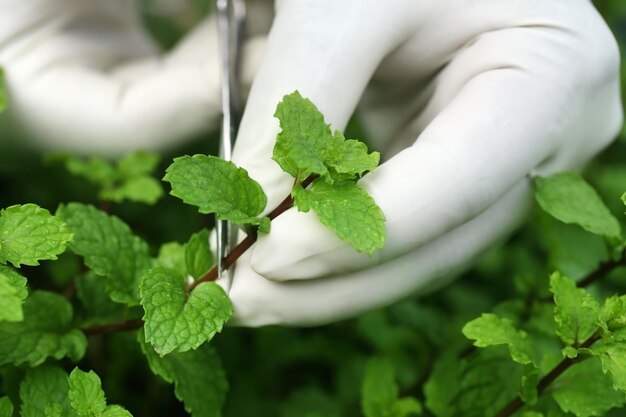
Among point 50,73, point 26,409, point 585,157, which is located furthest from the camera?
point 50,73

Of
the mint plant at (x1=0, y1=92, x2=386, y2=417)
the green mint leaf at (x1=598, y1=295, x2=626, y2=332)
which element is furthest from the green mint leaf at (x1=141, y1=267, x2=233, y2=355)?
the green mint leaf at (x1=598, y1=295, x2=626, y2=332)

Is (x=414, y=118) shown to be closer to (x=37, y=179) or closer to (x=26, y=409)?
(x=26, y=409)

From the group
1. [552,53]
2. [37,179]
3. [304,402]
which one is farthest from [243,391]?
[552,53]

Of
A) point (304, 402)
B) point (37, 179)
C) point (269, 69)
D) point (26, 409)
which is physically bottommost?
point (304, 402)

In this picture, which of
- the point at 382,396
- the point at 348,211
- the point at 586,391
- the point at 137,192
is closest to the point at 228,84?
the point at 137,192

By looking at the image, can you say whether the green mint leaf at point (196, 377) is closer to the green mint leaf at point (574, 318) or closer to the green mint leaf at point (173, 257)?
the green mint leaf at point (173, 257)

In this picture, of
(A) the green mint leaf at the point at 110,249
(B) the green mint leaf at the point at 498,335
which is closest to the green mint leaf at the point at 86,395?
(A) the green mint leaf at the point at 110,249
